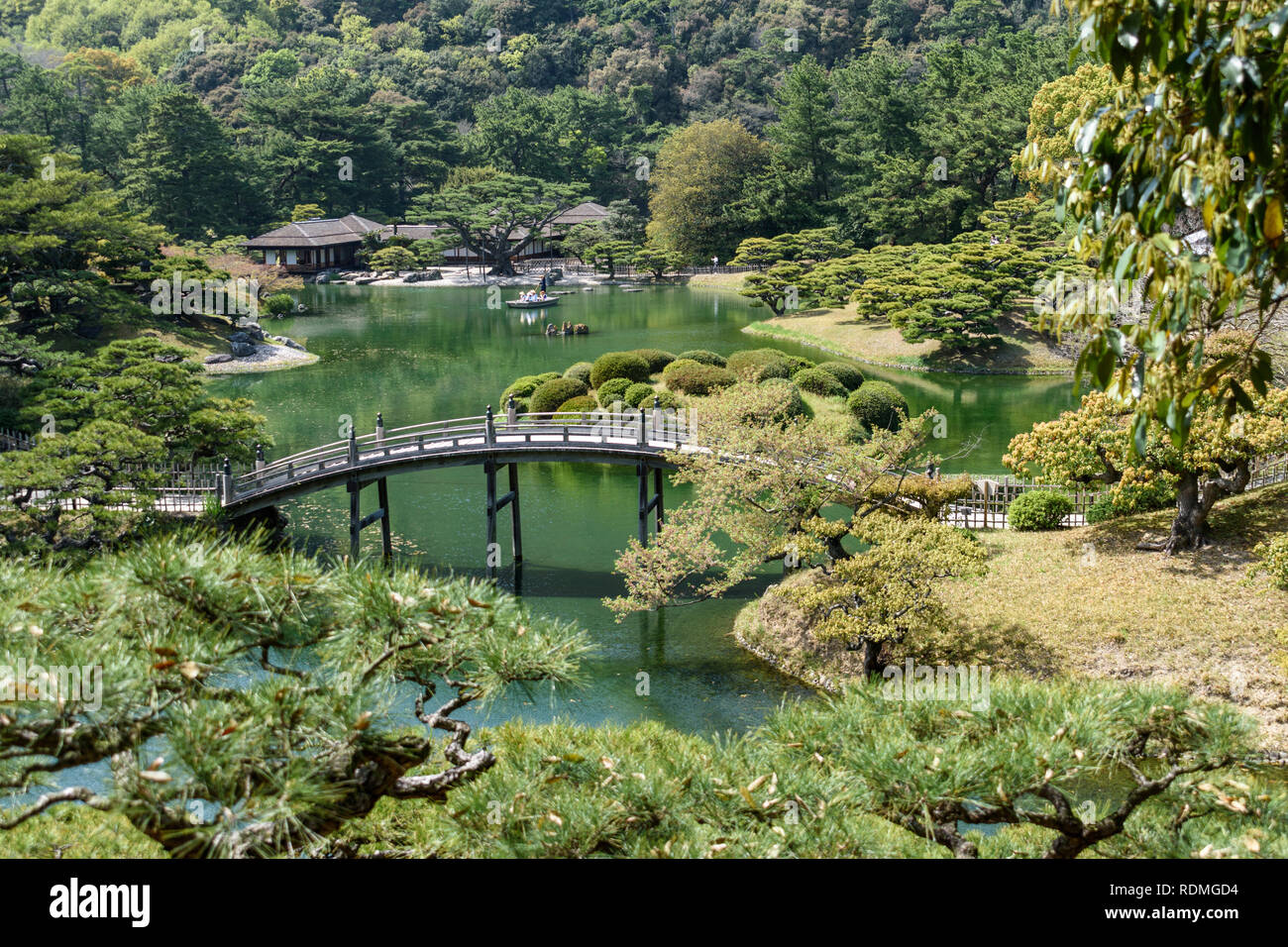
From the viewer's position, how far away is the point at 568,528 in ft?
92.5

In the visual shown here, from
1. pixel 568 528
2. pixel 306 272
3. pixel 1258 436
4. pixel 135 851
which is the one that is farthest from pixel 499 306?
pixel 135 851

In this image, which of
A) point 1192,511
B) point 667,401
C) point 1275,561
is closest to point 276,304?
point 667,401

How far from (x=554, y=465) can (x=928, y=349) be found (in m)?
20.4

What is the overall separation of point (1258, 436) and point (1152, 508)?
284 centimetres

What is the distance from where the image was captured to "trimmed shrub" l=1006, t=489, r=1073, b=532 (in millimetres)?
22391

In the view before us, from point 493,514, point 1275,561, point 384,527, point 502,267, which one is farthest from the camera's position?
point 502,267

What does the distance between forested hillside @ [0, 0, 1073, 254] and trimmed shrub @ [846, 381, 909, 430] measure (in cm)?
2478

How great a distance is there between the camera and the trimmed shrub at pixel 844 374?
38406 mm

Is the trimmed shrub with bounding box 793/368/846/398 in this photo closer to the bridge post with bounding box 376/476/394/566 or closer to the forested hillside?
the bridge post with bounding box 376/476/394/566

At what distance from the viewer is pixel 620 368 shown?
37344 millimetres

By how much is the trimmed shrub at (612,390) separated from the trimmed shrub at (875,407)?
6912 millimetres

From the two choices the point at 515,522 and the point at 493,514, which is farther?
the point at 515,522

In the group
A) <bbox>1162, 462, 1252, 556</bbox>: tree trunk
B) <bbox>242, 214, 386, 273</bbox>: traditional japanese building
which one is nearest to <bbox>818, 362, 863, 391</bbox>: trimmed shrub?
Answer: <bbox>1162, 462, 1252, 556</bbox>: tree trunk

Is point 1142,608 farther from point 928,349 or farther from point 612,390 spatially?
point 928,349
